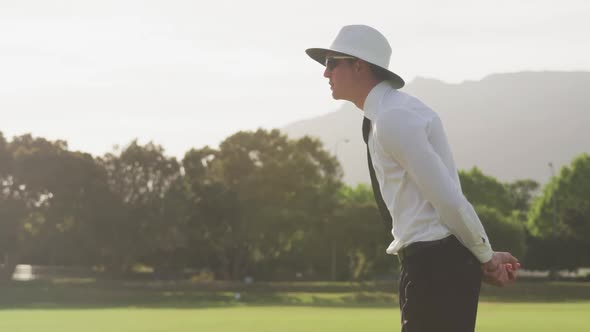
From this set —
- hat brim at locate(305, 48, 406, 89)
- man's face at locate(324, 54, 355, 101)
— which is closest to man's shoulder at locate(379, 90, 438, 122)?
hat brim at locate(305, 48, 406, 89)

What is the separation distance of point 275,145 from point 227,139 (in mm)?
3738

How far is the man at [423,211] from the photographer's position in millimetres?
4039

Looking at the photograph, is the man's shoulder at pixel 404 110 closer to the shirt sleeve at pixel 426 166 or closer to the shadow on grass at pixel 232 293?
the shirt sleeve at pixel 426 166

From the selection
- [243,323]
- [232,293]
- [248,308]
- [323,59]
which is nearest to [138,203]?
[232,293]

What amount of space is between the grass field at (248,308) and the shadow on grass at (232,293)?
61 mm

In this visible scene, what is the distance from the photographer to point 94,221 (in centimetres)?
6669

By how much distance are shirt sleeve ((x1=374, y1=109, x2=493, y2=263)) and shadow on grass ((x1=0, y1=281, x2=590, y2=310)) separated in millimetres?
47302

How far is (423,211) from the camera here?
4148mm

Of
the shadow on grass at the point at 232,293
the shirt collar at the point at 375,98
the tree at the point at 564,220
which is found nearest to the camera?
the shirt collar at the point at 375,98

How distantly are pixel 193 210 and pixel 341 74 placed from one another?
66799mm

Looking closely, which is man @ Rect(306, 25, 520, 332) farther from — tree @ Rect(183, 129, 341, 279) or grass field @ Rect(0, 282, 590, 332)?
tree @ Rect(183, 129, 341, 279)

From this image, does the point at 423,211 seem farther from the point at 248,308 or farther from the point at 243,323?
the point at 248,308

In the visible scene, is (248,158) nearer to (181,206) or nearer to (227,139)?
(227,139)

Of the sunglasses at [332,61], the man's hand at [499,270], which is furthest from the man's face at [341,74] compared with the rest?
the man's hand at [499,270]
